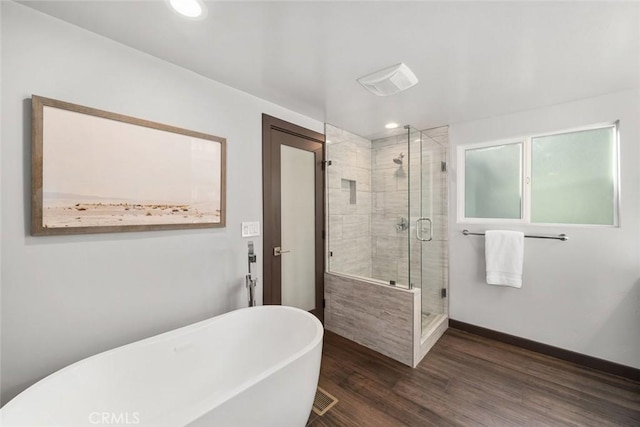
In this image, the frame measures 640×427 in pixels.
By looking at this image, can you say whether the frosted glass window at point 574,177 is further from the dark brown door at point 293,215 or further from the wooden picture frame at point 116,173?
the wooden picture frame at point 116,173

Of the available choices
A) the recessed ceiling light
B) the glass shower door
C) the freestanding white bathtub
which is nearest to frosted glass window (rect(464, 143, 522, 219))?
the glass shower door

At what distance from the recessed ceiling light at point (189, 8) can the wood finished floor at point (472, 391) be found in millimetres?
2432

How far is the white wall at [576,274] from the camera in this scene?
2.01 meters

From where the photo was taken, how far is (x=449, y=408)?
1723mm

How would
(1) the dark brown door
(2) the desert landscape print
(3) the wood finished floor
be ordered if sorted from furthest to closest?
(1) the dark brown door < (3) the wood finished floor < (2) the desert landscape print

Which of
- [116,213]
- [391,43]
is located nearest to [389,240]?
[391,43]

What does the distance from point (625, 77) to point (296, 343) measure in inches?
121

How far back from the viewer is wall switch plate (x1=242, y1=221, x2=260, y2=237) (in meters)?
2.11

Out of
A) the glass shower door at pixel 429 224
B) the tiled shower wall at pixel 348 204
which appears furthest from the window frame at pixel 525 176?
the tiled shower wall at pixel 348 204

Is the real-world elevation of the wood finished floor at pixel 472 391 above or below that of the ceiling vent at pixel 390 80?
below

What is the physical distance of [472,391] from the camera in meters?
1.89
